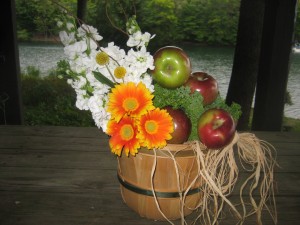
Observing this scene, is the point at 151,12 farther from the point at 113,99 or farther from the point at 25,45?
the point at 113,99

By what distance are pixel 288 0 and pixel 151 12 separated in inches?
64.5

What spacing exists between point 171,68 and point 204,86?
13 centimetres

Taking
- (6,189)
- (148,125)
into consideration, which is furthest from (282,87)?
(6,189)

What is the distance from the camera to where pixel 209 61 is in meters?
3.21

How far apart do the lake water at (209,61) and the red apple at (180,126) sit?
237 centimetres

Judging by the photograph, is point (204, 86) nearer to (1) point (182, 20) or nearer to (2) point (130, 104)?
(2) point (130, 104)

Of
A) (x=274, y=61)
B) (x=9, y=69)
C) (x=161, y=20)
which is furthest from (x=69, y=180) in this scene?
(x=161, y=20)

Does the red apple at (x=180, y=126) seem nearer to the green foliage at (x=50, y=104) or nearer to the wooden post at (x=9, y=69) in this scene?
the wooden post at (x=9, y=69)

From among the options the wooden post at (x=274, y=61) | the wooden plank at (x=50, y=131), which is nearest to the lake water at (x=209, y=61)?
the wooden post at (x=274, y=61)

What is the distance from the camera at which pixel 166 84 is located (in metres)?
0.96

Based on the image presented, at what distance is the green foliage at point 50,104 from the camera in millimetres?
3742

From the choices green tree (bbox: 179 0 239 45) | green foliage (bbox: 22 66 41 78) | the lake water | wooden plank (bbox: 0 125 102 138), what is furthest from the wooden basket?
green foliage (bbox: 22 66 41 78)

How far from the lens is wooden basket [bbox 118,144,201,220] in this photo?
852 millimetres

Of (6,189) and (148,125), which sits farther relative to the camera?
(6,189)
